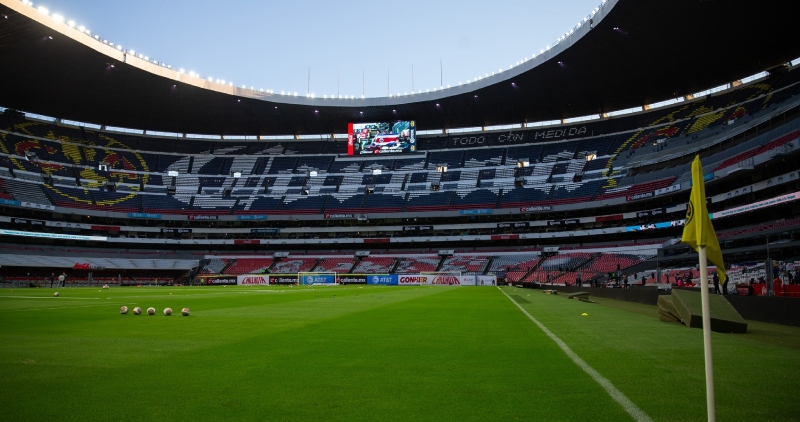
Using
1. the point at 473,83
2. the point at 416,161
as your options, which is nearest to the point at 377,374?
the point at 473,83

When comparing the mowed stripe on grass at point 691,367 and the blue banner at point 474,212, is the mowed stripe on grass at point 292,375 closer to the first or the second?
the mowed stripe on grass at point 691,367

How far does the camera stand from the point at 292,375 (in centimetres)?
543

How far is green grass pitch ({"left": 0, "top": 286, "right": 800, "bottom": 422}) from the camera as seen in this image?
4043 millimetres

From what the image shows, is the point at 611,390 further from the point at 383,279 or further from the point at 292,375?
the point at 383,279

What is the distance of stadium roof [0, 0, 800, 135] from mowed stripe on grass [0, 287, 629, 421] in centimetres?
3833

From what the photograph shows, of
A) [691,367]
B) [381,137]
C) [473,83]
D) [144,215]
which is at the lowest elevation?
[691,367]

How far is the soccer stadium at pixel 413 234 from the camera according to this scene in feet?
16.7

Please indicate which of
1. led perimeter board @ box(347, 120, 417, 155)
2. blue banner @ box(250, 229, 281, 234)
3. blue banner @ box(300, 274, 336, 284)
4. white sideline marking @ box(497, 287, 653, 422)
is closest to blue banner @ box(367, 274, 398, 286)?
blue banner @ box(300, 274, 336, 284)

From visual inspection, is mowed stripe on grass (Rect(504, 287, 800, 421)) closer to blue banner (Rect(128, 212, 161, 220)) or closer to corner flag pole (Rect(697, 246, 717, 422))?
corner flag pole (Rect(697, 246, 717, 422))

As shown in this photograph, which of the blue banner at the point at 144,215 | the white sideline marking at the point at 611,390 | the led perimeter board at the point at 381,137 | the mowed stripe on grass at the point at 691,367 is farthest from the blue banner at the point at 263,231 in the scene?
the white sideline marking at the point at 611,390

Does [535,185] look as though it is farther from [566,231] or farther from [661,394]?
[661,394]

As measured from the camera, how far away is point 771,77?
171 ft

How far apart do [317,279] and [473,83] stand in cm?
2999

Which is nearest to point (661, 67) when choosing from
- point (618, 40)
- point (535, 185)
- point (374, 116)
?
point (618, 40)
